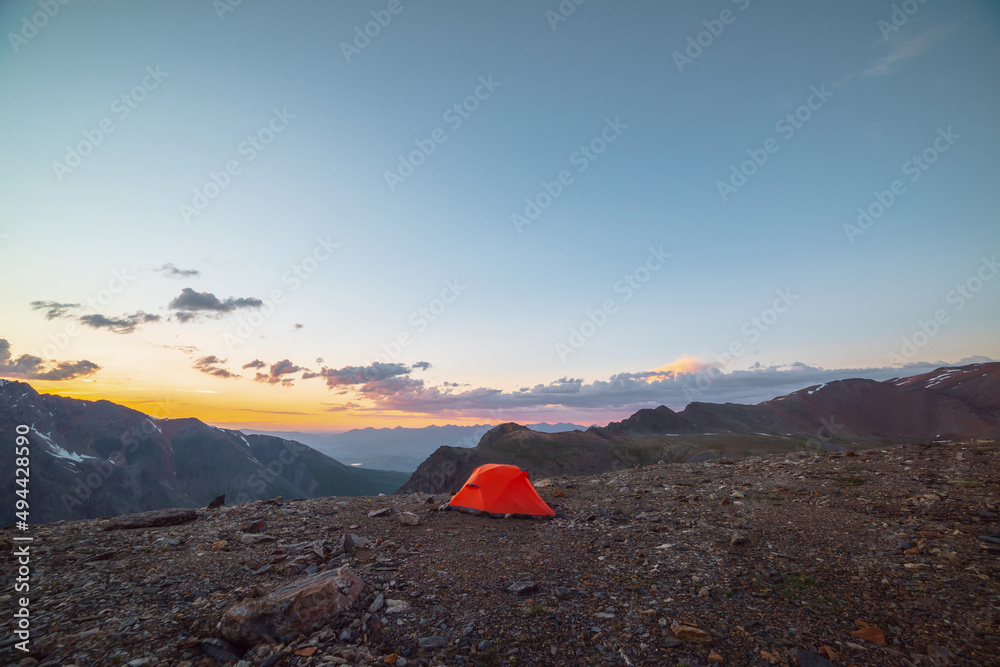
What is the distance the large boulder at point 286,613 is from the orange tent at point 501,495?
263 inches

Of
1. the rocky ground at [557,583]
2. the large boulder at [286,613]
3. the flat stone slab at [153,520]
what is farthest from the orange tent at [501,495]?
the flat stone slab at [153,520]

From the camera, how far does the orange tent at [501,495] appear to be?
13.5 meters

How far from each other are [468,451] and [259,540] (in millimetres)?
123865

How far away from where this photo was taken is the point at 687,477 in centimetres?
1894

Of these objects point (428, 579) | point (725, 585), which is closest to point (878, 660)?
point (725, 585)

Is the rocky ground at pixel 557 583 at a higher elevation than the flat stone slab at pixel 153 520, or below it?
below

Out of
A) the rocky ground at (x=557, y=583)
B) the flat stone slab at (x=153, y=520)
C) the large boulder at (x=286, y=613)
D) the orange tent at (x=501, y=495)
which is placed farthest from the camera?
the orange tent at (x=501, y=495)

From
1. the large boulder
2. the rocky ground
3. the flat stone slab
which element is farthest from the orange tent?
the flat stone slab

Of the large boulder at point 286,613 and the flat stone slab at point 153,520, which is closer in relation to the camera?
the large boulder at point 286,613

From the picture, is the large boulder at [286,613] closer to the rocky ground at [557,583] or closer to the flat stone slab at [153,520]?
the rocky ground at [557,583]

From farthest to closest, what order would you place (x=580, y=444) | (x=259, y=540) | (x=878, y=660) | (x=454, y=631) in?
(x=580, y=444), (x=259, y=540), (x=454, y=631), (x=878, y=660)

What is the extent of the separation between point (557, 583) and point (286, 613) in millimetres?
5008

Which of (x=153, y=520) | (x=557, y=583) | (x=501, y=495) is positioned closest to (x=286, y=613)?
(x=557, y=583)

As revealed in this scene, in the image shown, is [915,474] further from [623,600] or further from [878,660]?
[623,600]
